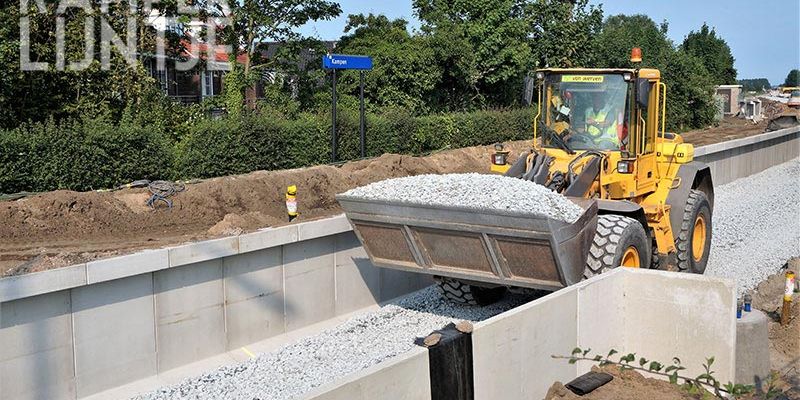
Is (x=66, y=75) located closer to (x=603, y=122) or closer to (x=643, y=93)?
(x=603, y=122)

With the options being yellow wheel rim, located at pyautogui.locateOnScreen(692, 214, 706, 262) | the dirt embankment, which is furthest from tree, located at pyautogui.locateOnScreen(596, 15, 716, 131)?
yellow wheel rim, located at pyautogui.locateOnScreen(692, 214, 706, 262)

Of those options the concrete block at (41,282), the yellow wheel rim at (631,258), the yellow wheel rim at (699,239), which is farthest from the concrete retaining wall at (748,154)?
the concrete block at (41,282)

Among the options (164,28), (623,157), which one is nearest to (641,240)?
(623,157)

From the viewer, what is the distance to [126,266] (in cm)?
879

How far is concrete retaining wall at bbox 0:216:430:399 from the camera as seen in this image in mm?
8180

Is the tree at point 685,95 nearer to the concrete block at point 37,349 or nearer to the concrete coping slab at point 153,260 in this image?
the concrete coping slab at point 153,260

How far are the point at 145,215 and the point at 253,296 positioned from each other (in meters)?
4.10

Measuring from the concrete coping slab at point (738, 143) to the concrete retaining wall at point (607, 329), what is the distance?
52.2 feet

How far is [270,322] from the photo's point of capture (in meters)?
10.4

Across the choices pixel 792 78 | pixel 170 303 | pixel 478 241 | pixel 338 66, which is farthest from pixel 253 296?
pixel 792 78

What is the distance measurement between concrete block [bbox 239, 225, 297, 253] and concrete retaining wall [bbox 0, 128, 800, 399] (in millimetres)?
14

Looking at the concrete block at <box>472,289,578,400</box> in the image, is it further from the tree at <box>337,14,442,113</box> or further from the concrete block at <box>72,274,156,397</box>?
the tree at <box>337,14,442,113</box>

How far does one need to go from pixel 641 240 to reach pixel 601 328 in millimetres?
1748

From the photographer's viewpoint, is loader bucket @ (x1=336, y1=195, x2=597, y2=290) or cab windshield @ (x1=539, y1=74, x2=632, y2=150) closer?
loader bucket @ (x1=336, y1=195, x2=597, y2=290)
